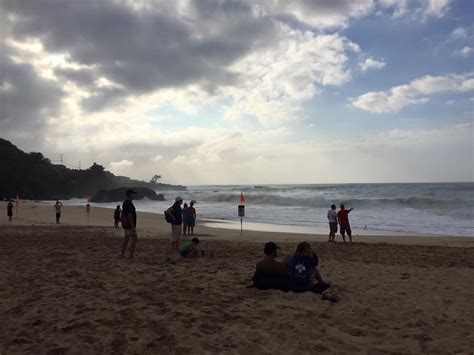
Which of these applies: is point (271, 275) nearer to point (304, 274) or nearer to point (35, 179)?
point (304, 274)

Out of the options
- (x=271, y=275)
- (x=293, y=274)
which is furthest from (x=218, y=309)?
(x=293, y=274)

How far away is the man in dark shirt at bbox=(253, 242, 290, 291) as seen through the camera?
6527 mm

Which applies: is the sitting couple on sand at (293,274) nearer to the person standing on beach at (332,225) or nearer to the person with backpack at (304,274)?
the person with backpack at (304,274)

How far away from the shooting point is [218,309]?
554cm

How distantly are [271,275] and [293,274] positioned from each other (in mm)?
369

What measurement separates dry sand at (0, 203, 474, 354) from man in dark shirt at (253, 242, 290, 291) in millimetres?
180

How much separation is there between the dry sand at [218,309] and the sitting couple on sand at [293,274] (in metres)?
0.22

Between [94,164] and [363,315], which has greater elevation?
[94,164]

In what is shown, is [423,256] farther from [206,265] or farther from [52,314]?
[52,314]

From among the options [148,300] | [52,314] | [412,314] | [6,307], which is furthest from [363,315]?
[6,307]

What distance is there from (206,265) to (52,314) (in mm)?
4239

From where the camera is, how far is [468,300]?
619cm

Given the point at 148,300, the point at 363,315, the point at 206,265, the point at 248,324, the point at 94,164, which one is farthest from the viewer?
the point at 94,164

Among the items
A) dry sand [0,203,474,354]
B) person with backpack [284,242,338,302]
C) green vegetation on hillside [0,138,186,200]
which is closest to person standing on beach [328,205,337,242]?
dry sand [0,203,474,354]
